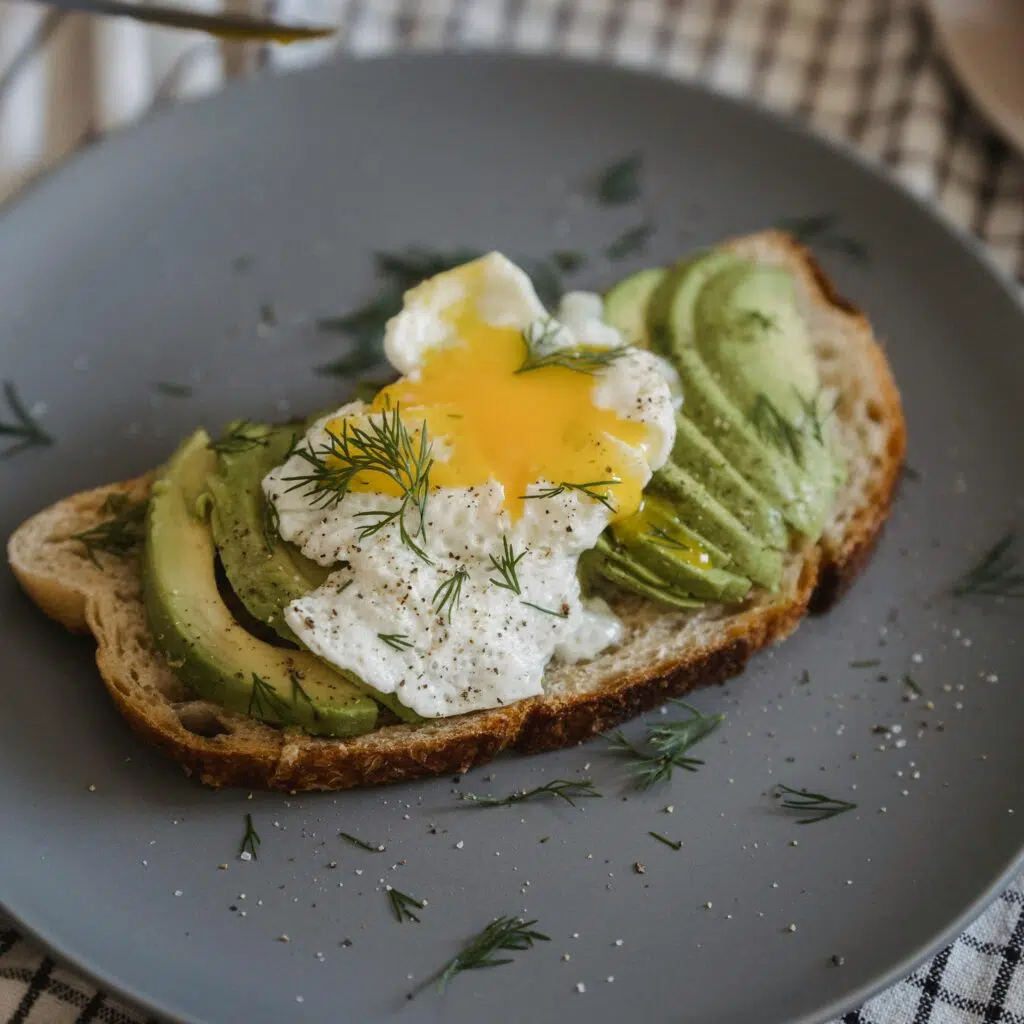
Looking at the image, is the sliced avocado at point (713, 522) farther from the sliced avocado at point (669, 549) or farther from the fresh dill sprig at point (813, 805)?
the fresh dill sprig at point (813, 805)

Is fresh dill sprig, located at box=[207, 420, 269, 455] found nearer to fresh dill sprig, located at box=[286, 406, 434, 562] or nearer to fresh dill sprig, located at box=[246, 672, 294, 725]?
fresh dill sprig, located at box=[286, 406, 434, 562]

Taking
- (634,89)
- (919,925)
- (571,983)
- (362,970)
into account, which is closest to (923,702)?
(919,925)

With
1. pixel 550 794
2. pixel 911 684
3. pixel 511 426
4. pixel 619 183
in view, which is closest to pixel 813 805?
pixel 911 684

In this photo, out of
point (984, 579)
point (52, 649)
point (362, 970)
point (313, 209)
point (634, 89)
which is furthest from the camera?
point (634, 89)

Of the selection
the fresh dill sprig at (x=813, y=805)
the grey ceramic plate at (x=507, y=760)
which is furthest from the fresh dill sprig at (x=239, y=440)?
the fresh dill sprig at (x=813, y=805)

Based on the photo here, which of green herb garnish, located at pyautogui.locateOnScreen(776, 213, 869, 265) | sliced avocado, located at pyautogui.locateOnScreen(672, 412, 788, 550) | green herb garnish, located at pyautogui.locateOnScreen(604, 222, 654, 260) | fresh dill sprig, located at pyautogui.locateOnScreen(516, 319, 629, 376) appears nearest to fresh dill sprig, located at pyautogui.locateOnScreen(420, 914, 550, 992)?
sliced avocado, located at pyautogui.locateOnScreen(672, 412, 788, 550)

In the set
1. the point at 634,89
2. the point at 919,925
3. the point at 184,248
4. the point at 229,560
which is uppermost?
the point at 634,89

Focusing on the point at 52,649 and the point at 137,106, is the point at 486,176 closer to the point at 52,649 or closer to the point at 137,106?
the point at 137,106
